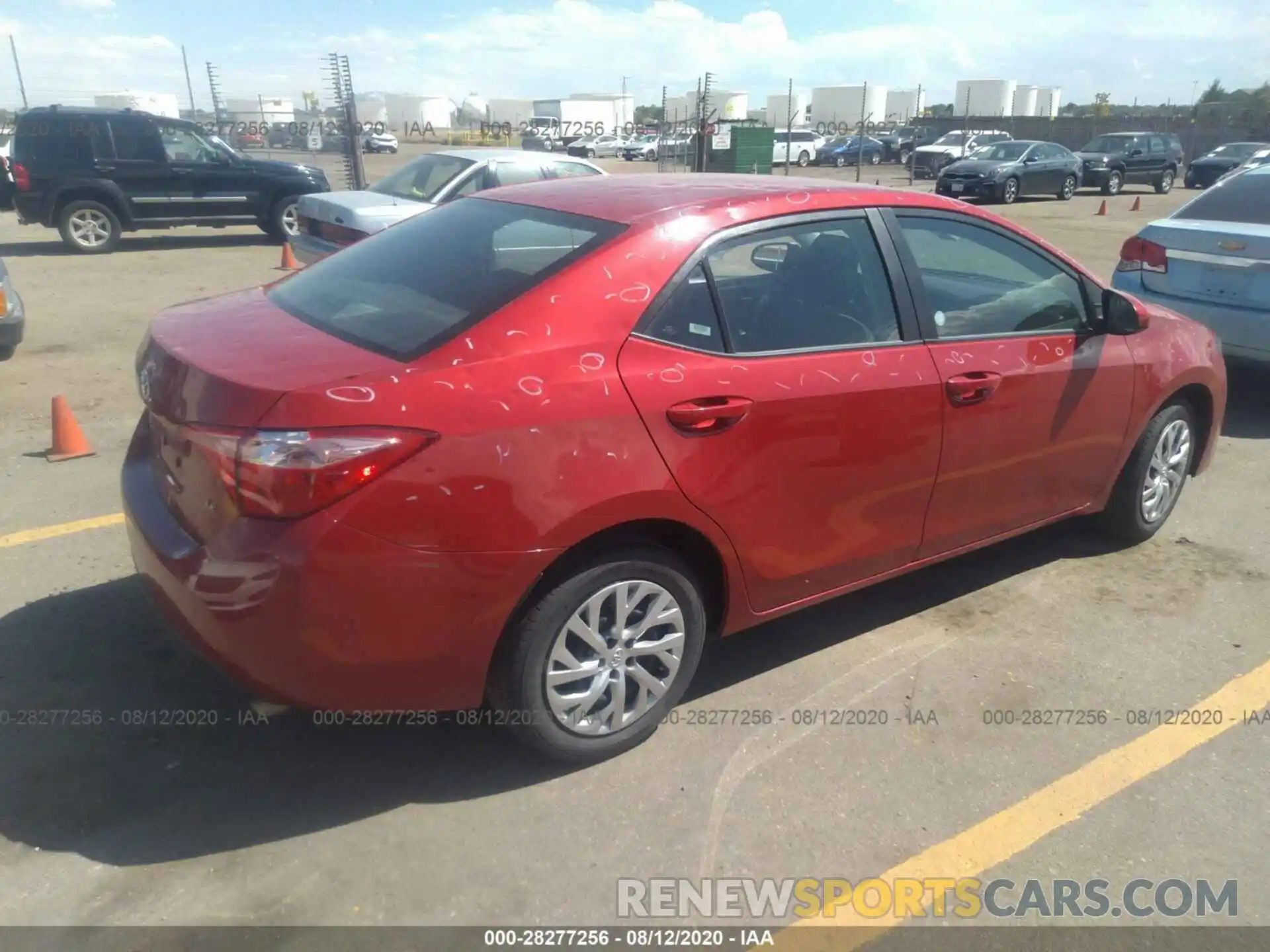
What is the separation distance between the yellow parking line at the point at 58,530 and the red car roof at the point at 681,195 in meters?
2.41

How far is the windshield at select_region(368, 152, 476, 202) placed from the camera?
1038 centimetres

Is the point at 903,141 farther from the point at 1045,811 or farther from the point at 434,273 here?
the point at 1045,811

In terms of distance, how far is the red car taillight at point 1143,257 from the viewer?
6.89 m

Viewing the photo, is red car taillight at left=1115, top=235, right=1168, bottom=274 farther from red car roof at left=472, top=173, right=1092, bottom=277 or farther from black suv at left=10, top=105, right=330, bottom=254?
black suv at left=10, top=105, right=330, bottom=254

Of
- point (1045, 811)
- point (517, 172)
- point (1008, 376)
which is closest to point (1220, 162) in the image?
point (517, 172)

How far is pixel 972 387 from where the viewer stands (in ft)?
11.8

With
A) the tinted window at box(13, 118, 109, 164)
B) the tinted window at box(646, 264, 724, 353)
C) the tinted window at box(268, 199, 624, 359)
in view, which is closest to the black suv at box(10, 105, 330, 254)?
the tinted window at box(13, 118, 109, 164)

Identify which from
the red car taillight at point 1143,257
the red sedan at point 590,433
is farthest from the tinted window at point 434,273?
the red car taillight at point 1143,257

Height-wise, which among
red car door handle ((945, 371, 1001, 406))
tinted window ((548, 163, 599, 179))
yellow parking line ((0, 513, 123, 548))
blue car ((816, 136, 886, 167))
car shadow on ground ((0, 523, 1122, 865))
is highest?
tinted window ((548, 163, 599, 179))

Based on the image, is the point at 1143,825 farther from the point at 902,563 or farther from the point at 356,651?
the point at 356,651

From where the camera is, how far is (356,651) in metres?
2.58

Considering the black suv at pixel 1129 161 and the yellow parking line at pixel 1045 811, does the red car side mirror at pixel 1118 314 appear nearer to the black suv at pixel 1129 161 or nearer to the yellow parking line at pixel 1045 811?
the yellow parking line at pixel 1045 811

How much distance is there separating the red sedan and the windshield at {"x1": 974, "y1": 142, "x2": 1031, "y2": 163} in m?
23.3

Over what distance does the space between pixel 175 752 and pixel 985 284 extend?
339cm
